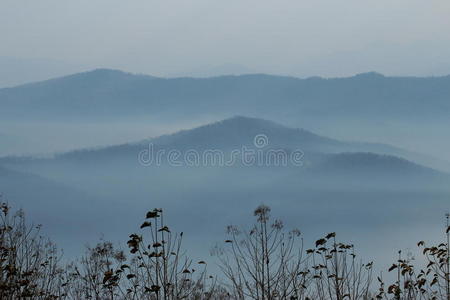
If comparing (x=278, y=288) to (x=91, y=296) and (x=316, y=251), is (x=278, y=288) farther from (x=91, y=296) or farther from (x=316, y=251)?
(x=91, y=296)

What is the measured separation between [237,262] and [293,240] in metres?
1.17

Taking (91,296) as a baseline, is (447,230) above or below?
above

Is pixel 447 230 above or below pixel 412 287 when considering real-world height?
above

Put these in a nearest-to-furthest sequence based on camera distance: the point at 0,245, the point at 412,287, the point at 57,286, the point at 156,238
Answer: the point at 156,238
the point at 412,287
the point at 0,245
the point at 57,286

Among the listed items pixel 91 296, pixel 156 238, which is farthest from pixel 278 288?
pixel 91 296

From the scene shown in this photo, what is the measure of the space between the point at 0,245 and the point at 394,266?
7473mm

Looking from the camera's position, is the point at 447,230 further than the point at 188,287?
No

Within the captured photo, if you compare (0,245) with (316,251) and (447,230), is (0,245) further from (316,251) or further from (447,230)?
(447,230)

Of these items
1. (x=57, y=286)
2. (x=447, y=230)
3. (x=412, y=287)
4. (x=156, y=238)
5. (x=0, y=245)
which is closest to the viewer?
(x=156, y=238)

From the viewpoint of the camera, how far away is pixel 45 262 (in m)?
13.7

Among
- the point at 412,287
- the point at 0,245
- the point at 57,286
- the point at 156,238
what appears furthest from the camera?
the point at 57,286

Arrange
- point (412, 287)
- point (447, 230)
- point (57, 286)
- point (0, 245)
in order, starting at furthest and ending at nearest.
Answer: point (57, 286) < point (0, 245) < point (412, 287) < point (447, 230)

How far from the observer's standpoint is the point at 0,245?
12891 millimetres

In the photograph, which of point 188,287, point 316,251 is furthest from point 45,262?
point 316,251
